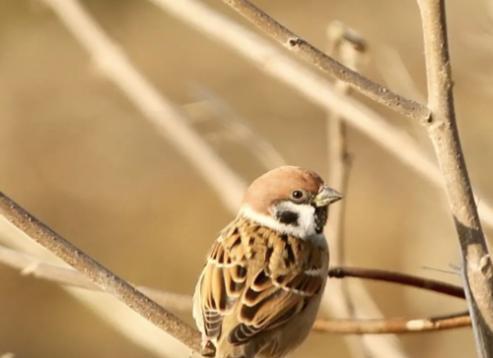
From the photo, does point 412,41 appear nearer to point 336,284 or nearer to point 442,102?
point 336,284

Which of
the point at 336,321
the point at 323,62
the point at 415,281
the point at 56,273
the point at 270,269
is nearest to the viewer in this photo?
the point at 323,62

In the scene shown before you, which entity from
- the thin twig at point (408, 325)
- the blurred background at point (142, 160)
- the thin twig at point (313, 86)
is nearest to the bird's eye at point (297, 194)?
the thin twig at point (313, 86)

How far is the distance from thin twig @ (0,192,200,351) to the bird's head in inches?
35.0

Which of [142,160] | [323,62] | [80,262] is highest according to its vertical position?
[142,160]

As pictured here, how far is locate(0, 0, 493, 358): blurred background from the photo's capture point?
27.7 feet

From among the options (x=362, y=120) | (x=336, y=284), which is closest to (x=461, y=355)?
(x=336, y=284)

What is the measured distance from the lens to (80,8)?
342 cm

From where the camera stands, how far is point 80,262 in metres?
2.24

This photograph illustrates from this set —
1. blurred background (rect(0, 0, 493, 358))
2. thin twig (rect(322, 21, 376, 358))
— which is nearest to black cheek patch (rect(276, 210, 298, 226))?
thin twig (rect(322, 21, 376, 358))

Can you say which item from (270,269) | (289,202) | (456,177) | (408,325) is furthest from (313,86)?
(456,177)

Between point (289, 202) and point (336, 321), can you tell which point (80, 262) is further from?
point (289, 202)

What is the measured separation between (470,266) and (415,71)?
686cm

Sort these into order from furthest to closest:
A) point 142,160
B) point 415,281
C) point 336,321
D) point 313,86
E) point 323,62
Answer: point 142,160 → point 313,86 → point 336,321 → point 415,281 → point 323,62

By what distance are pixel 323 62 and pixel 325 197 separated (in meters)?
1.02
